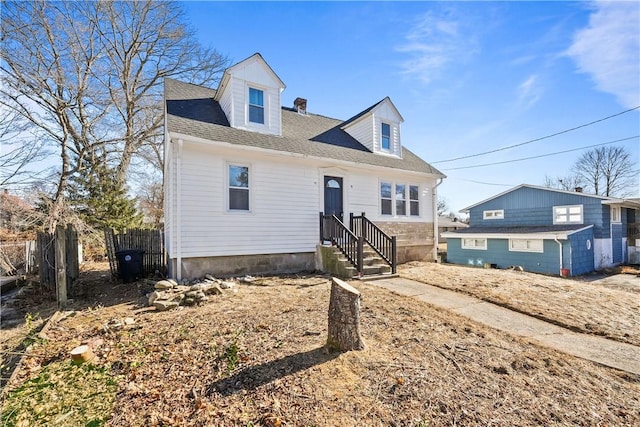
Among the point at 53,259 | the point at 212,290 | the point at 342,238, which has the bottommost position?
the point at 212,290

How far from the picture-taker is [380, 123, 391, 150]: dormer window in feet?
40.1

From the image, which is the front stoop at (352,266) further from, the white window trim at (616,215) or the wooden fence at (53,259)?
the white window trim at (616,215)

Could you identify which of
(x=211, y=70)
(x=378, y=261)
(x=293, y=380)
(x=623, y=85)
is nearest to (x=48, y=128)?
(x=211, y=70)

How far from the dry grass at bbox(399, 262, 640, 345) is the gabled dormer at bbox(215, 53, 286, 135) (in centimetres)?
655

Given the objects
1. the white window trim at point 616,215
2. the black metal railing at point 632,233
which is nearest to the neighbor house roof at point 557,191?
the white window trim at point 616,215

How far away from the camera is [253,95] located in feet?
30.4

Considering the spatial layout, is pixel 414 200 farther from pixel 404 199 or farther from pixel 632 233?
pixel 632 233

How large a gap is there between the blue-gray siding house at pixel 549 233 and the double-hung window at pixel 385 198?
462 inches

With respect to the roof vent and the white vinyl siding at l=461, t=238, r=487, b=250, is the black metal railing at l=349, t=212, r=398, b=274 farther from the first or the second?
the white vinyl siding at l=461, t=238, r=487, b=250

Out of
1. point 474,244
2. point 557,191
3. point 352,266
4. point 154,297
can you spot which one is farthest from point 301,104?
point 557,191

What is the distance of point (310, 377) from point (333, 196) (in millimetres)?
7499

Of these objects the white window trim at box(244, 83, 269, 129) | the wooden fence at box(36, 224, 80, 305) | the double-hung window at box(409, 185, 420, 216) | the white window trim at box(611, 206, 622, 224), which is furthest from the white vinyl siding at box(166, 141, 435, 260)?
the white window trim at box(611, 206, 622, 224)

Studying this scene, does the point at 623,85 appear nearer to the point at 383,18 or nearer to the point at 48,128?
the point at 383,18

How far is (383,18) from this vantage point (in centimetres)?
802
